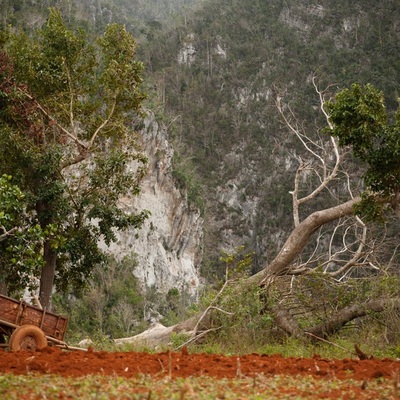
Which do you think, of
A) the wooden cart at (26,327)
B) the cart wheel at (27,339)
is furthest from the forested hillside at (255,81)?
the cart wheel at (27,339)

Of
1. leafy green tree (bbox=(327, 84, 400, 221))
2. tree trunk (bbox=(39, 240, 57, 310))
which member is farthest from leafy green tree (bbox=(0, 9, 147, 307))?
leafy green tree (bbox=(327, 84, 400, 221))

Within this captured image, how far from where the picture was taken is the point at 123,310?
124 feet

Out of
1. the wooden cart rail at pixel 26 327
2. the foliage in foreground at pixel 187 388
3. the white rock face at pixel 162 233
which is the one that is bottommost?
the foliage in foreground at pixel 187 388

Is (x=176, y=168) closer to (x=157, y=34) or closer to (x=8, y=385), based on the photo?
(x=157, y=34)

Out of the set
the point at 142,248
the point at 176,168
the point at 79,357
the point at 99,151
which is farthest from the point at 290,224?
the point at 79,357

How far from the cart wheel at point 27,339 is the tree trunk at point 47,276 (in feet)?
18.3

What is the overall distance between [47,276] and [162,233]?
1395 inches

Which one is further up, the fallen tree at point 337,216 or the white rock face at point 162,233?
the white rock face at point 162,233

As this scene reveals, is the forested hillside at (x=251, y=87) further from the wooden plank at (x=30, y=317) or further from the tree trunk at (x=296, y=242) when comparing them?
the wooden plank at (x=30, y=317)

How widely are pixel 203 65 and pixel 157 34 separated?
718cm

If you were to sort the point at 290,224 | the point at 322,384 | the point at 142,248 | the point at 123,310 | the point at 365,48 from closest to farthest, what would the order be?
the point at 322,384 < the point at 123,310 < the point at 142,248 < the point at 290,224 < the point at 365,48

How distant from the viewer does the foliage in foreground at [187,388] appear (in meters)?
4.50

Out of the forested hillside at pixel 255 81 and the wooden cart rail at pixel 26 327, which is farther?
the forested hillside at pixel 255 81

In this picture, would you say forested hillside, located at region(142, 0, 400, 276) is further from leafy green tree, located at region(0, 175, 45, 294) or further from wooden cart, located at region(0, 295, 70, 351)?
wooden cart, located at region(0, 295, 70, 351)
